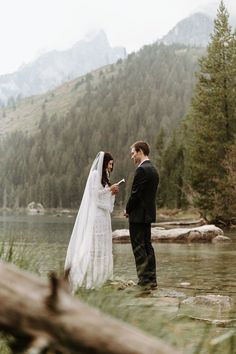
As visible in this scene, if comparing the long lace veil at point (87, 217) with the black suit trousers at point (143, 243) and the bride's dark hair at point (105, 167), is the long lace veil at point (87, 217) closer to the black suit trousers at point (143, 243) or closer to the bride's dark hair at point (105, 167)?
the bride's dark hair at point (105, 167)

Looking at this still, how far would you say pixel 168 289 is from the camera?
964 centimetres

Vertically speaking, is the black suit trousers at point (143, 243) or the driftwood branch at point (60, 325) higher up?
the driftwood branch at point (60, 325)

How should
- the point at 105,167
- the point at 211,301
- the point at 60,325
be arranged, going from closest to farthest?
the point at 60,325, the point at 211,301, the point at 105,167

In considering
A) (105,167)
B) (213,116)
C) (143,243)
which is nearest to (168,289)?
(143,243)

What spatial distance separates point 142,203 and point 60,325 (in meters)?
8.50

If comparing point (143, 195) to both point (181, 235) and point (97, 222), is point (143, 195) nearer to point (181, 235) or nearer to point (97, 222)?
point (97, 222)

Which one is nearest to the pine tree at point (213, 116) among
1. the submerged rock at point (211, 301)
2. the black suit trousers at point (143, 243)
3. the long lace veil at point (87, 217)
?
the long lace veil at point (87, 217)

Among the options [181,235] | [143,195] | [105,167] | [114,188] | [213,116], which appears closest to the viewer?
[143,195]

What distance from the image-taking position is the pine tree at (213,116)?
40062 millimetres

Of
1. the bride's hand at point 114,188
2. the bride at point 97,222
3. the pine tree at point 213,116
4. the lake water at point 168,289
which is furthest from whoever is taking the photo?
the pine tree at point 213,116

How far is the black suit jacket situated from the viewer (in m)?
10.0

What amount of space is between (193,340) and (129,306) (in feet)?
1.65

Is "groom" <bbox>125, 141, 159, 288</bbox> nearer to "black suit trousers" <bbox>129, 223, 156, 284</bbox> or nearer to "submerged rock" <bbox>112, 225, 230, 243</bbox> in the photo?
"black suit trousers" <bbox>129, 223, 156, 284</bbox>

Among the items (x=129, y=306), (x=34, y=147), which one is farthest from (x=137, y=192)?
(x=34, y=147)
